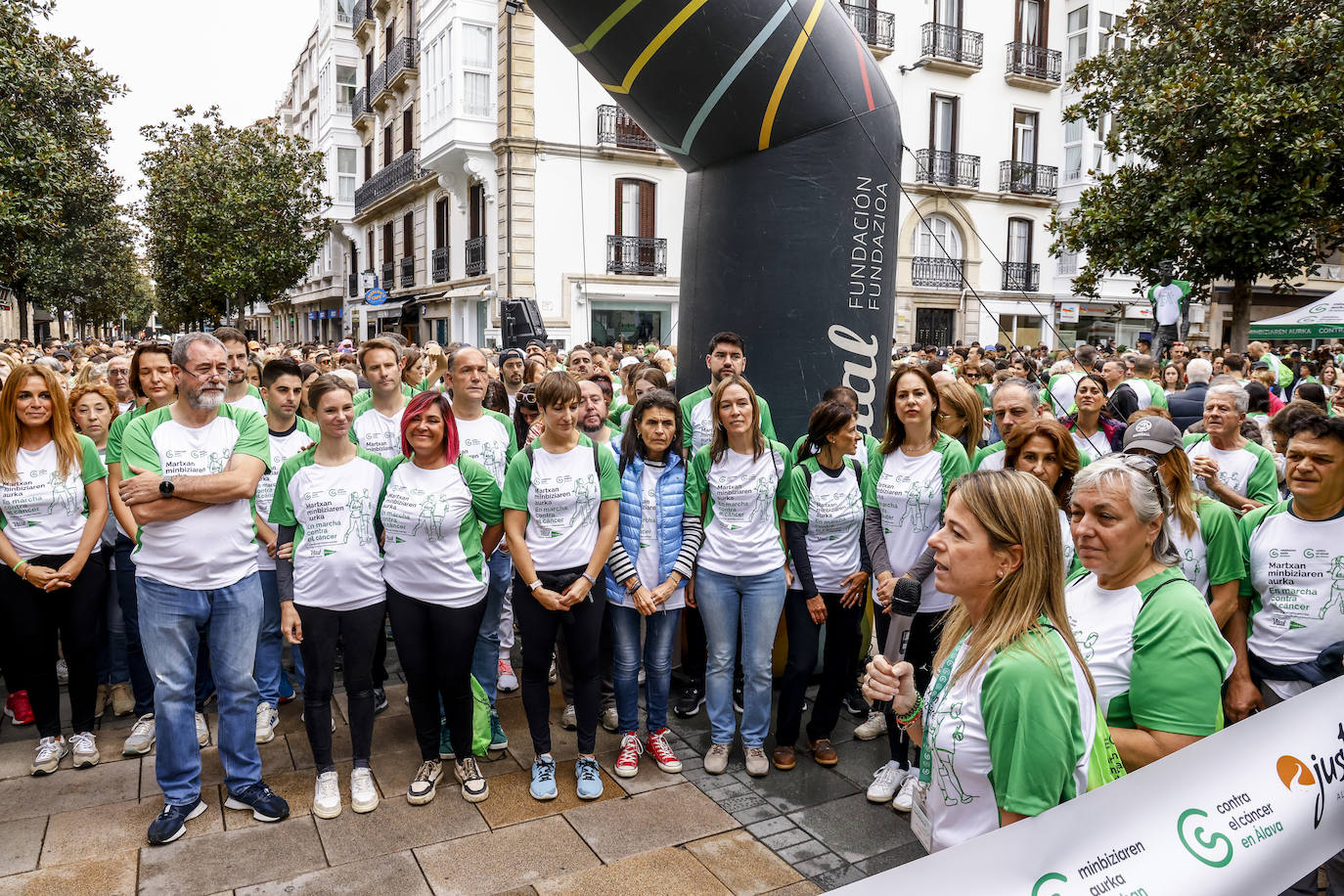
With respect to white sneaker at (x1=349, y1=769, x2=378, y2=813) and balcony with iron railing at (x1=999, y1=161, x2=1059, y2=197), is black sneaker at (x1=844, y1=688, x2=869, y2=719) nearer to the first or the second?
white sneaker at (x1=349, y1=769, x2=378, y2=813)

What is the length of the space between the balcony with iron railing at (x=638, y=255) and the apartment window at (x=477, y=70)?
4.26 metres

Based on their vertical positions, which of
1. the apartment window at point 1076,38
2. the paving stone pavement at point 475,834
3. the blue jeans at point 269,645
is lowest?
the paving stone pavement at point 475,834

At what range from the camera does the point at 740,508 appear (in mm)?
4371

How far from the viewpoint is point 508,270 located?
60.2 feet

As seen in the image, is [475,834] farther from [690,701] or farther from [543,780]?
[690,701]

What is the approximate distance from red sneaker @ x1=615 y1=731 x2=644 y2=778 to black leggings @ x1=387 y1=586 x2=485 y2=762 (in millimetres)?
717

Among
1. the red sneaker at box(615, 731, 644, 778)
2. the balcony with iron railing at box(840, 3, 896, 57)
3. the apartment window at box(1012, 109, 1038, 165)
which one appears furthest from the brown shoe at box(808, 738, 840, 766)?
the apartment window at box(1012, 109, 1038, 165)

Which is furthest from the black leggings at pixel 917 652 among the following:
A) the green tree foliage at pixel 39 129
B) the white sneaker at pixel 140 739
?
the green tree foliage at pixel 39 129

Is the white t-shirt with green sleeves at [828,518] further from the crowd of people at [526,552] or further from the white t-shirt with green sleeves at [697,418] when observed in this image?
the white t-shirt with green sleeves at [697,418]

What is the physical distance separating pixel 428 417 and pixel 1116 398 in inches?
226

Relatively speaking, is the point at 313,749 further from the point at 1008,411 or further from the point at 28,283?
the point at 28,283

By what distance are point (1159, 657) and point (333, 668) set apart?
326 cm

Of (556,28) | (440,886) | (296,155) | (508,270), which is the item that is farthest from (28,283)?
(440,886)

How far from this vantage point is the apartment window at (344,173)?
3472 cm
